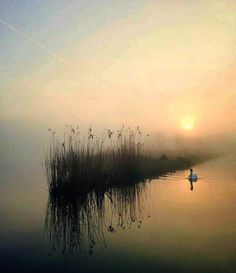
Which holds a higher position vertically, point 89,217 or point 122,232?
point 89,217

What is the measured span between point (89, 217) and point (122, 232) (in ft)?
3.34

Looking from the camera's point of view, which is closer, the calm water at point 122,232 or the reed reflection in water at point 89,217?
the calm water at point 122,232

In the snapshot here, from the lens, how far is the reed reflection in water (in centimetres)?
456

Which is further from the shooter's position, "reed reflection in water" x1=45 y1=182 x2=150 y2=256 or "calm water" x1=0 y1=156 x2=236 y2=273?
"reed reflection in water" x1=45 y1=182 x2=150 y2=256

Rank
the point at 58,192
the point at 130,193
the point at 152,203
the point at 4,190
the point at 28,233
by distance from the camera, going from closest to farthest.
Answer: the point at 28,233, the point at 152,203, the point at 58,192, the point at 130,193, the point at 4,190

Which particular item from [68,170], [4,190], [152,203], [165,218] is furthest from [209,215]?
[4,190]

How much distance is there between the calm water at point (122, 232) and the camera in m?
3.76

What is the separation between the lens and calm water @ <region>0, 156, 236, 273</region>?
3.76 metres

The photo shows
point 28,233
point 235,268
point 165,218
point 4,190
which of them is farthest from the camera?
point 4,190

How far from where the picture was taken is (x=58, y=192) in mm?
7648

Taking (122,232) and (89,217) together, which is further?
(89,217)

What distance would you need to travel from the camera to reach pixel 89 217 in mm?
5848

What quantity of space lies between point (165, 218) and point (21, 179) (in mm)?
6796

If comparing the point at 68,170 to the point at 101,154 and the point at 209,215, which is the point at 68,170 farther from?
the point at 209,215
